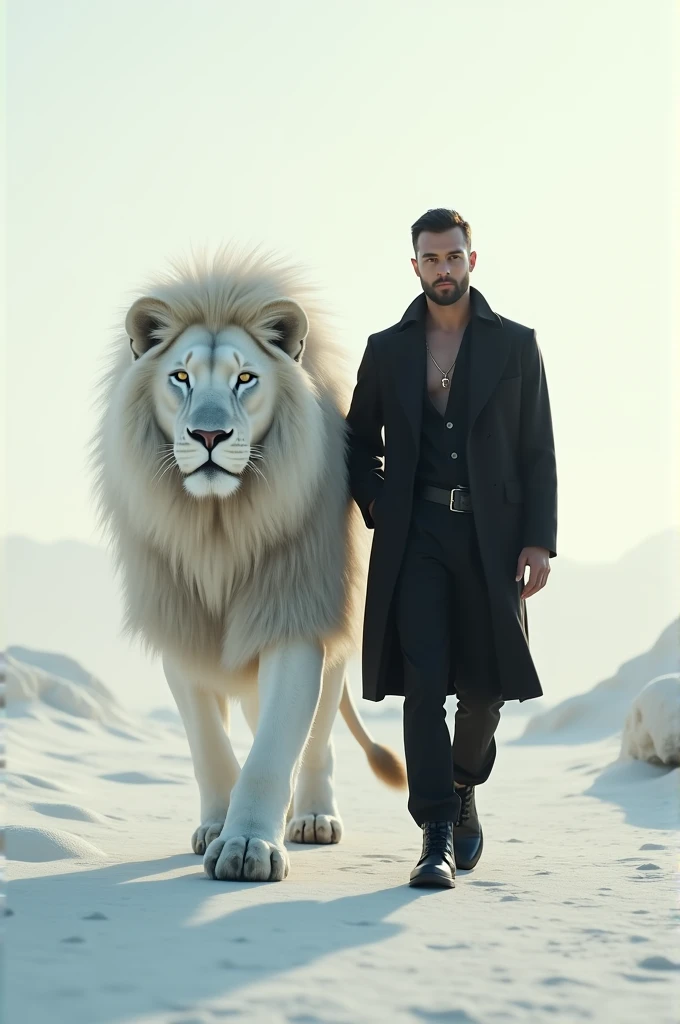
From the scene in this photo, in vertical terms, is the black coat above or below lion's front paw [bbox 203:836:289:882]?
above

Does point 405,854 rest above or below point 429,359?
below

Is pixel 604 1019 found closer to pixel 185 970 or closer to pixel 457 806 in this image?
pixel 185 970

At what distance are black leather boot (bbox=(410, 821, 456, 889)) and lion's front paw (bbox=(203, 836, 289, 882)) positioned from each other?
39cm

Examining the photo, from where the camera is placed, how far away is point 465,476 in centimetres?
390

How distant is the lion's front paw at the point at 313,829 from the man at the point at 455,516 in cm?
91

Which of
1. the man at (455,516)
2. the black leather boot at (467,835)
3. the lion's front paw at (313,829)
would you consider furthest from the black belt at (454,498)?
the lion's front paw at (313,829)

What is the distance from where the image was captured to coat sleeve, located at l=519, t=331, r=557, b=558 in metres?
3.95

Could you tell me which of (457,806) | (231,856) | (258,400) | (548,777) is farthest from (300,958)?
(548,777)

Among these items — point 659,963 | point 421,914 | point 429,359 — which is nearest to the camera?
point 659,963

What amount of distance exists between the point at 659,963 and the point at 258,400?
2.11 meters

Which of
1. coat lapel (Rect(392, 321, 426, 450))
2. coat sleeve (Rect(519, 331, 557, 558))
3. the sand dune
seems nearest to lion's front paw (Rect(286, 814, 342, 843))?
coat sleeve (Rect(519, 331, 557, 558))

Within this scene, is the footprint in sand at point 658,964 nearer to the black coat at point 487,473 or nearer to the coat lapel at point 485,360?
the black coat at point 487,473

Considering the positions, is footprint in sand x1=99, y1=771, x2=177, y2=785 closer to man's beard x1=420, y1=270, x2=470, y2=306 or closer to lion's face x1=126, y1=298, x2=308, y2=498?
lion's face x1=126, y1=298, x2=308, y2=498

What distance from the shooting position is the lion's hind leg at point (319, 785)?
4.85 m
